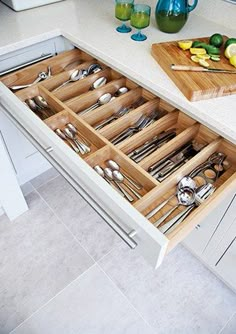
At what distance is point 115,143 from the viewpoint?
2.83 ft

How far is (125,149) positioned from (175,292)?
2.53 feet

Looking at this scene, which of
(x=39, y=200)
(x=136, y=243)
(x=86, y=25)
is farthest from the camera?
(x=39, y=200)

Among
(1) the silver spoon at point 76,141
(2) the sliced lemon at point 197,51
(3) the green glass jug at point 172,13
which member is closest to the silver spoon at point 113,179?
(1) the silver spoon at point 76,141

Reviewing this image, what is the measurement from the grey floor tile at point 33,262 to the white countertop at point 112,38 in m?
0.86

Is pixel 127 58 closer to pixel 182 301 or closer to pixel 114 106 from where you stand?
pixel 114 106

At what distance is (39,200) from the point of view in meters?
1.55

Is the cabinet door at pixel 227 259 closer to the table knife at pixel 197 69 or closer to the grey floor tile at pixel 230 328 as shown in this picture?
the grey floor tile at pixel 230 328

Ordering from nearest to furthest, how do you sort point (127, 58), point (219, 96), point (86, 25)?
point (219, 96), point (127, 58), point (86, 25)

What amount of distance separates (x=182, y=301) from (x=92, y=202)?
31.1 inches

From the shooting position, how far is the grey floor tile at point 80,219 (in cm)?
137

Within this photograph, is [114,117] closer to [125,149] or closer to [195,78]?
[125,149]

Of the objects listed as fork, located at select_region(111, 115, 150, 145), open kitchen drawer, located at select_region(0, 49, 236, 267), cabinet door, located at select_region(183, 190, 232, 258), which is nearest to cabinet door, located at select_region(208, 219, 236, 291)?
cabinet door, located at select_region(183, 190, 232, 258)

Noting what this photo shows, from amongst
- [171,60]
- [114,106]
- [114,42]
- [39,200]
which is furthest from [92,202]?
[39,200]

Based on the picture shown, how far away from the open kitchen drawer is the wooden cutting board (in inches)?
4.6
